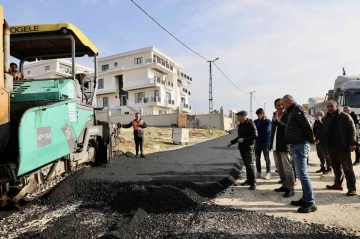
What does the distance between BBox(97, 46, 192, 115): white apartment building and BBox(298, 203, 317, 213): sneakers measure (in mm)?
39675

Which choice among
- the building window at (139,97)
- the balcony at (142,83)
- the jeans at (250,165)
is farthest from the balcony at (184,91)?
the jeans at (250,165)

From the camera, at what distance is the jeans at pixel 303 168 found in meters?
4.70

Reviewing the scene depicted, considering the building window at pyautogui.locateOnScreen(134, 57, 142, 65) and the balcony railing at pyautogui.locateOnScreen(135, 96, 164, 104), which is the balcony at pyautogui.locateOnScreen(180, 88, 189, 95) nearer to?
the balcony railing at pyautogui.locateOnScreen(135, 96, 164, 104)

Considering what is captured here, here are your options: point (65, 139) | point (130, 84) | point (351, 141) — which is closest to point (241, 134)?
point (351, 141)

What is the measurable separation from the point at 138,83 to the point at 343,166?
1606 inches

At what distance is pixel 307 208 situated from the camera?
4.59 m

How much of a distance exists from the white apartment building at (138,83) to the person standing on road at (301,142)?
39.1 metres

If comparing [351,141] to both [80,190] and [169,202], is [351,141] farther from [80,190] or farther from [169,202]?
[80,190]

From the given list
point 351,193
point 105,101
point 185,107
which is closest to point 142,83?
point 105,101

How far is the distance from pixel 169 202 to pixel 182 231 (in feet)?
3.56

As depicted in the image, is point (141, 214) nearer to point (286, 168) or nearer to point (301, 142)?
point (301, 142)

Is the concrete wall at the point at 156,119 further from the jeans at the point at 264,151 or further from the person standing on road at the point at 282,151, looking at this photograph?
the person standing on road at the point at 282,151

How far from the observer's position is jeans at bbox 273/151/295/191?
560 centimetres

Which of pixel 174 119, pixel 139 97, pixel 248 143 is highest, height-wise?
pixel 139 97
